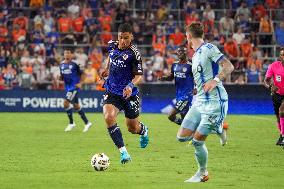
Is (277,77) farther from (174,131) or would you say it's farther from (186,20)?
(186,20)

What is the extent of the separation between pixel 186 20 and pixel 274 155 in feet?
70.3

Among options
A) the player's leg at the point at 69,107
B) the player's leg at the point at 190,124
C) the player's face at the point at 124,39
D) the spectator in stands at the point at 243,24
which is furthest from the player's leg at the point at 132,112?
the spectator in stands at the point at 243,24

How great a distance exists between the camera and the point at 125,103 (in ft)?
48.6

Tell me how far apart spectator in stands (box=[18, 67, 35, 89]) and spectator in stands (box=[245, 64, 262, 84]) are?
975 centimetres

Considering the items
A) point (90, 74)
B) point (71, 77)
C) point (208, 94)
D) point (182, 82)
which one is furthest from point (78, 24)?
point (208, 94)

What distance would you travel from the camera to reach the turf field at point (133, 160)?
11820 mm

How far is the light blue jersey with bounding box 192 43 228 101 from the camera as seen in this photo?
459 inches

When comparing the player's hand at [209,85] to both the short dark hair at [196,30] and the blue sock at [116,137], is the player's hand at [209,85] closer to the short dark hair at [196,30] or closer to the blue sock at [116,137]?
the short dark hair at [196,30]

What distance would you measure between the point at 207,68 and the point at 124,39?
3.06 meters

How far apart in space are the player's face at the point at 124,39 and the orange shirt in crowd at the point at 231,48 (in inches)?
820

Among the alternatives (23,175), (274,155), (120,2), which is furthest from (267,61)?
(23,175)

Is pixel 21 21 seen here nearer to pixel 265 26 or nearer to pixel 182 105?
pixel 265 26

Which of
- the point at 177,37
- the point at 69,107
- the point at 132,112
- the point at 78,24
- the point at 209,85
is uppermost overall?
the point at 209,85

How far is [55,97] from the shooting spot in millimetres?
34312
